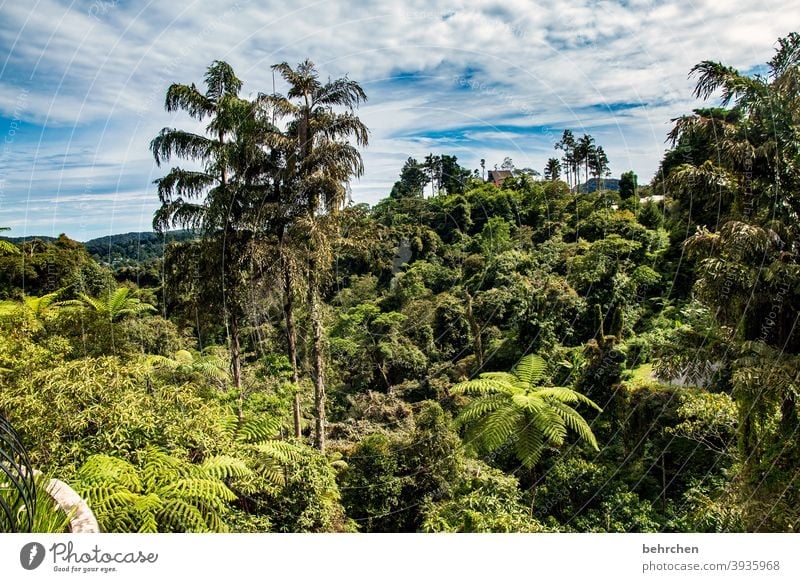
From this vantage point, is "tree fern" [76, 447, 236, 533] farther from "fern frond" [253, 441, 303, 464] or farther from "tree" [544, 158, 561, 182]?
"tree" [544, 158, 561, 182]

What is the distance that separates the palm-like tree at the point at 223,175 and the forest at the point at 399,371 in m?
0.03

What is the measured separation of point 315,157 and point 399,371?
819 centimetres

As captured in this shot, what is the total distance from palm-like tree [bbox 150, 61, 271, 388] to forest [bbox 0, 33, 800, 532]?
31 millimetres

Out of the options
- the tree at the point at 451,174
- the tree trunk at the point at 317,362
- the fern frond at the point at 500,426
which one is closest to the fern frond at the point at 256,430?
the tree trunk at the point at 317,362

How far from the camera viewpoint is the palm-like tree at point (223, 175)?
6422mm

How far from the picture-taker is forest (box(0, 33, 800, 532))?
12.2 ft

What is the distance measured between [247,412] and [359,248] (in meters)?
2.91

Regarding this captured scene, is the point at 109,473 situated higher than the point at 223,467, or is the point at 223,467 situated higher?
the point at 109,473

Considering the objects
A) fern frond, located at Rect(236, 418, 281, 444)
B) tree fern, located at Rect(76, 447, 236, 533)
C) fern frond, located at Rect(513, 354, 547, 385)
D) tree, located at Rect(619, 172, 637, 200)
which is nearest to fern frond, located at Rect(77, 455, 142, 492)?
tree fern, located at Rect(76, 447, 236, 533)

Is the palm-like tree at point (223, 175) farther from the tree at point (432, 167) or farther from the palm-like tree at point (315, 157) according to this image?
the tree at point (432, 167)

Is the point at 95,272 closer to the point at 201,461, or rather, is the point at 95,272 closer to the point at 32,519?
the point at 201,461

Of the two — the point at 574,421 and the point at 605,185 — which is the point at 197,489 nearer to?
the point at 574,421

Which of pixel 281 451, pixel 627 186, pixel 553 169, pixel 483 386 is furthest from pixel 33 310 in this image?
pixel 553 169

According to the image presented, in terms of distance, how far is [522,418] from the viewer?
6.26m
